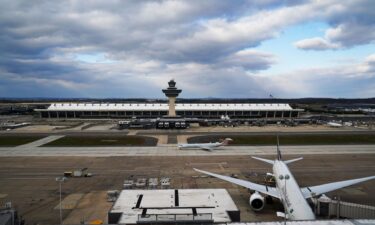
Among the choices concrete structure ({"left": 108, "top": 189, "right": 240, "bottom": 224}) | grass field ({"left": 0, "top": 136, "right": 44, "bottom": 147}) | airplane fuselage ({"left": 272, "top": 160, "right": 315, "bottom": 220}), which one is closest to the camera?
concrete structure ({"left": 108, "top": 189, "right": 240, "bottom": 224})

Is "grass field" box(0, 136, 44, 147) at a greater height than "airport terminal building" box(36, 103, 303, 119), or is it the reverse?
"airport terminal building" box(36, 103, 303, 119)

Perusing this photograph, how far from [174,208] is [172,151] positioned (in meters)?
51.6

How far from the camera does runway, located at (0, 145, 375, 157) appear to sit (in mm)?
77312

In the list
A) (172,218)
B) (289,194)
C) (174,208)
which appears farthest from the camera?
(289,194)

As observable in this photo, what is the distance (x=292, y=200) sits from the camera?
109 ft

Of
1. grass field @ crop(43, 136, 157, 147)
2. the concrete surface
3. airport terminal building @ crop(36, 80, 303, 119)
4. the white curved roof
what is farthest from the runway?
the white curved roof

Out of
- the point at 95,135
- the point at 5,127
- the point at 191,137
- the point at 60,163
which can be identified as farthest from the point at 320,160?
the point at 5,127

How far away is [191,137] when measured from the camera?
353ft

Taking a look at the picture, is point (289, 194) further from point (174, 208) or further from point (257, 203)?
Result: point (174, 208)

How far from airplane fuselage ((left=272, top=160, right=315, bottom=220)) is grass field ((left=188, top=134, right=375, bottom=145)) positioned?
2088 inches

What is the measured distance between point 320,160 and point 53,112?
14993 cm

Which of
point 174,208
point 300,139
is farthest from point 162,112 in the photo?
point 174,208

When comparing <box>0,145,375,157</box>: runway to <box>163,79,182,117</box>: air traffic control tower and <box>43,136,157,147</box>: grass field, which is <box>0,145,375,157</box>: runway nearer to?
<box>43,136,157,147</box>: grass field

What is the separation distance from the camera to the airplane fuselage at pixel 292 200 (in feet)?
100
